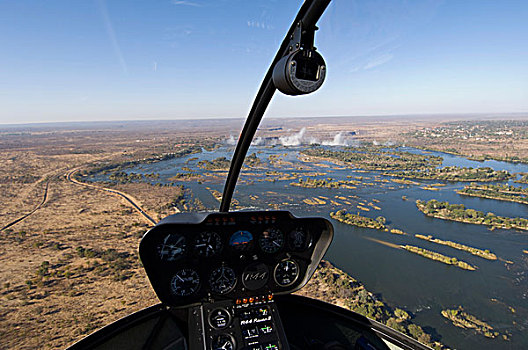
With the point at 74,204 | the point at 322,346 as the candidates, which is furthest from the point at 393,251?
the point at 74,204

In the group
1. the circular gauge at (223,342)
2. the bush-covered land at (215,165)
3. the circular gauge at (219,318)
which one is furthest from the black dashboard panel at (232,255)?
the bush-covered land at (215,165)

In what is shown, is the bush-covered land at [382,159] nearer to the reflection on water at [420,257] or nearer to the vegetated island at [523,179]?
the reflection on water at [420,257]

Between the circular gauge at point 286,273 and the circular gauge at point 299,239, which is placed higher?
the circular gauge at point 299,239

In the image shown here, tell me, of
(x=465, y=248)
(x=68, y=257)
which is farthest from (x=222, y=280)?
(x=465, y=248)

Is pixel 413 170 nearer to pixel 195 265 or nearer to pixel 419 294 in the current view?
pixel 419 294

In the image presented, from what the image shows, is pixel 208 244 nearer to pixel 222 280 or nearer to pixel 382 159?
pixel 222 280

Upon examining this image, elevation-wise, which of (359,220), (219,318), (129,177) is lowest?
(359,220)

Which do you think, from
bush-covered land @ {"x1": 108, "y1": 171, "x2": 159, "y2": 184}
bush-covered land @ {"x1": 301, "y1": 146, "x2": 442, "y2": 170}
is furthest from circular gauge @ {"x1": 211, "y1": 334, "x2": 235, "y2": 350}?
bush-covered land @ {"x1": 301, "y1": 146, "x2": 442, "y2": 170}

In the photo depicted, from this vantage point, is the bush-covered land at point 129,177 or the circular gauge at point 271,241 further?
the bush-covered land at point 129,177
